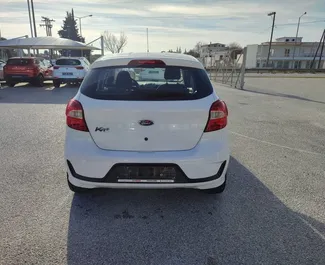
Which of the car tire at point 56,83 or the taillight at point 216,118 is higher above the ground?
the taillight at point 216,118

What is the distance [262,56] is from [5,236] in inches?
2849

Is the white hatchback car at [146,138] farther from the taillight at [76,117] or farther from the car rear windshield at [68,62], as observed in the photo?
the car rear windshield at [68,62]

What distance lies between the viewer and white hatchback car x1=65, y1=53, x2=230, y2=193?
2.51 m

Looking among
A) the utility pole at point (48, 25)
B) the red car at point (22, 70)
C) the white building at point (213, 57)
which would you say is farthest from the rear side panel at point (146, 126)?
the utility pole at point (48, 25)

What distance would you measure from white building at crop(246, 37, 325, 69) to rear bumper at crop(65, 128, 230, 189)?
68.6 metres

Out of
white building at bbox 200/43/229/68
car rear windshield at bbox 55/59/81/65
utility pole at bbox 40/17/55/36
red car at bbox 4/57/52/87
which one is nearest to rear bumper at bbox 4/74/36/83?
red car at bbox 4/57/52/87

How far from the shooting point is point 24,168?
12.9 feet

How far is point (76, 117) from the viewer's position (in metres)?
2.60

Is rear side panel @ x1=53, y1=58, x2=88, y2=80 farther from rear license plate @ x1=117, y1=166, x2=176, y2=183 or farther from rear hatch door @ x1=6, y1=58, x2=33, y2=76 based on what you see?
rear license plate @ x1=117, y1=166, x2=176, y2=183

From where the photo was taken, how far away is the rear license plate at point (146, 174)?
→ 255 cm

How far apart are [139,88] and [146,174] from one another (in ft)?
3.19

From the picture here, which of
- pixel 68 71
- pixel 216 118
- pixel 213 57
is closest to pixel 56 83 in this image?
pixel 68 71

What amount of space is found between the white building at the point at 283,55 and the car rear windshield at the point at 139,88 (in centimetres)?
6823

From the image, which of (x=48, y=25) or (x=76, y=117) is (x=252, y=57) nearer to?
(x=48, y=25)
